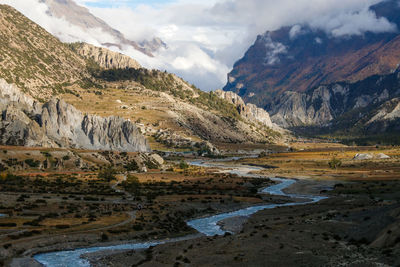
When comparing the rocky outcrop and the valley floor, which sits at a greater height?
the rocky outcrop

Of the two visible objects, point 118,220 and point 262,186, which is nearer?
point 118,220

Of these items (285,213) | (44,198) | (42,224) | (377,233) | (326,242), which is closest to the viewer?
(377,233)

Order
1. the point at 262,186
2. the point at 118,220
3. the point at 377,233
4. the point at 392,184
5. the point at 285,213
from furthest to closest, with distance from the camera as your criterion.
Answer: the point at 262,186 < the point at 392,184 < the point at 285,213 < the point at 118,220 < the point at 377,233

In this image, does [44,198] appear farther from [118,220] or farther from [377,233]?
[377,233]

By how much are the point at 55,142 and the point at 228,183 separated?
76.6m

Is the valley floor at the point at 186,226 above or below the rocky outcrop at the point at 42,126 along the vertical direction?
below

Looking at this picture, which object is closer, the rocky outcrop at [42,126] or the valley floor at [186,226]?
the valley floor at [186,226]

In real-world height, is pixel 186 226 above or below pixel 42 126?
below

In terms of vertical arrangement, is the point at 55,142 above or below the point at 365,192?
above

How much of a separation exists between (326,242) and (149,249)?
62.9 feet

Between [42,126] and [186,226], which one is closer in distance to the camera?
[186,226]

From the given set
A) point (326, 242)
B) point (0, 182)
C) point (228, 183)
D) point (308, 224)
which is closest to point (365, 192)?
point (228, 183)

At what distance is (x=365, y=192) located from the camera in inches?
3967

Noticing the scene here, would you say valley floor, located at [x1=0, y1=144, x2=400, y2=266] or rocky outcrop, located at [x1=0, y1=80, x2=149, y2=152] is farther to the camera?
rocky outcrop, located at [x1=0, y1=80, x2=149, y2=152]
